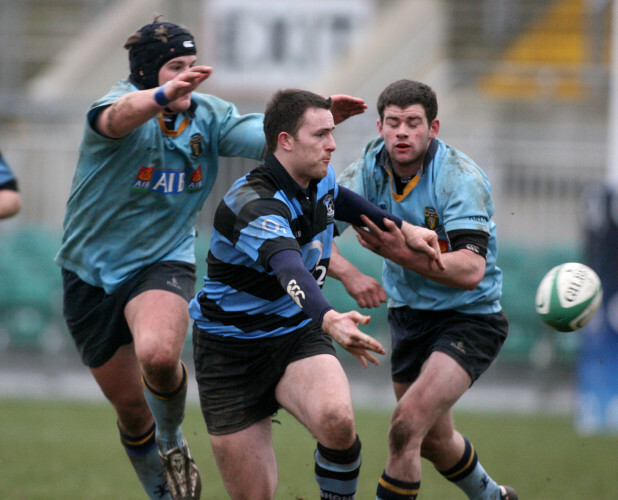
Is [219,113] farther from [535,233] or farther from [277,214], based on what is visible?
[535,233]

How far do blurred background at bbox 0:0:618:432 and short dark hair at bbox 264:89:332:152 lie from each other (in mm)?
7187

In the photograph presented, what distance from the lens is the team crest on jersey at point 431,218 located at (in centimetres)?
548

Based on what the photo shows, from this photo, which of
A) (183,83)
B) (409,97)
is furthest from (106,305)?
(409,97)

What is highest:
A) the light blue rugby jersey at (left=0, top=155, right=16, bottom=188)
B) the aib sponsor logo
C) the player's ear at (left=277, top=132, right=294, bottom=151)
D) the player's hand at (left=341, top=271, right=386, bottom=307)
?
the player's ear at (left=277, top=132, right=294, bottom=151)

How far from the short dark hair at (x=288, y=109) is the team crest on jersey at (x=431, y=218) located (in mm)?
913

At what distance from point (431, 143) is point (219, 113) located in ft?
4.17

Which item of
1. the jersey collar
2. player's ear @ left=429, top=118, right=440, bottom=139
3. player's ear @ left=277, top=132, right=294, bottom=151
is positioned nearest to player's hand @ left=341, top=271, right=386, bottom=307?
the jersey collar

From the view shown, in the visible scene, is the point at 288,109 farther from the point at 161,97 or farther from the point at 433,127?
the point at 433,127

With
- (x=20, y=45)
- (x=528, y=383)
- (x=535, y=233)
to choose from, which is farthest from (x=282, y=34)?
(x=528, y=383)

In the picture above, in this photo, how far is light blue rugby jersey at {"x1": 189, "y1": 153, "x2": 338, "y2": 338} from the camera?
4758 mm

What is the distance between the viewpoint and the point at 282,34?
17.2 meters

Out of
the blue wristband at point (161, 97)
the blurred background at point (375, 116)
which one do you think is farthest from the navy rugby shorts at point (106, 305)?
the blurred background at point (375, 116)

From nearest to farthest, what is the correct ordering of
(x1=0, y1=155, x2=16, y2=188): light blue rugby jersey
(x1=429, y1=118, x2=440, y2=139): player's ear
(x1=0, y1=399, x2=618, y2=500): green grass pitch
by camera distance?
(x1=0, y1=155, x2=16, y2=188): light blue rugby jersey, (x1=429, y1=118, x2=440, y2=139): player's ear, (x1=0, y1=399, x2=618, y2=500): green grass pitch

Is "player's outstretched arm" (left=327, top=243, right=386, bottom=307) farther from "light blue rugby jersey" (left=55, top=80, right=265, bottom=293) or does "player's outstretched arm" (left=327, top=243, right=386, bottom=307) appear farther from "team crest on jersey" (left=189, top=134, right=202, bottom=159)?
"team crest on jersey" (left=189, top=134, right=202, bottom=159)
